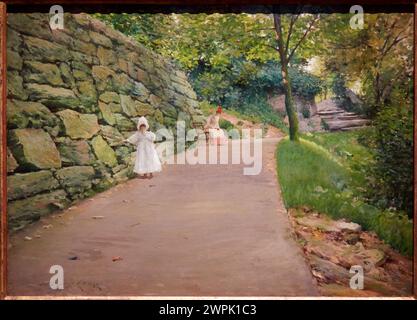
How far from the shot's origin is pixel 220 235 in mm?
2951

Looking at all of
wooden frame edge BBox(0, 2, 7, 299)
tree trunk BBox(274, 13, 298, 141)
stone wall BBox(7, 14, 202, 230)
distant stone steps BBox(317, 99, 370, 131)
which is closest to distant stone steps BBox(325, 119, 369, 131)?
distant stone steps BBox(317, 99, 370, 131)

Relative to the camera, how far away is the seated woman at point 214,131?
3098 mm

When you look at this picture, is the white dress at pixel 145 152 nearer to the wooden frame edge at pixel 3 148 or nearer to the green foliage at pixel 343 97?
the wooden frame edge at pixel 3 148

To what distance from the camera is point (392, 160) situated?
9.68 feet

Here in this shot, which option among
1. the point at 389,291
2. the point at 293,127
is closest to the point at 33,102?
the point at 293,127

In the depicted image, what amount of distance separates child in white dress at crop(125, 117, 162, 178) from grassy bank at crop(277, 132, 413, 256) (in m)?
0.90

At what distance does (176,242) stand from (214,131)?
2.76 ft

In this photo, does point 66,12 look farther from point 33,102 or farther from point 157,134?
point 157,134

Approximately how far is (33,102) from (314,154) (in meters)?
2.01

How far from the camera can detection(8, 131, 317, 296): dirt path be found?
2863mm

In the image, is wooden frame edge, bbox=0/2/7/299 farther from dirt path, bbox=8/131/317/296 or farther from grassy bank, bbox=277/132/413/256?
grassy bank, bbox=277/132/413/256

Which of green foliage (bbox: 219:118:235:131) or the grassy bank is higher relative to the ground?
green foliage (bbox: 219:118:235:131)

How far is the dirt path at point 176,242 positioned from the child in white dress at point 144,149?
79mm

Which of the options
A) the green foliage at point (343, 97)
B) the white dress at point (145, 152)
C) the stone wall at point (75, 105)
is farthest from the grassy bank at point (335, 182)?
the white dress at point (145, 152)
